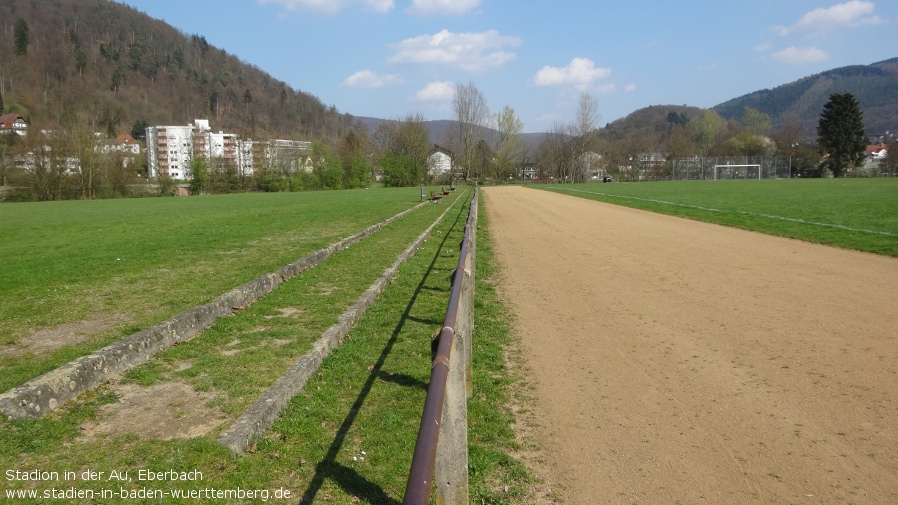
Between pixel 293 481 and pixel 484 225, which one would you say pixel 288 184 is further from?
pixel 293 481

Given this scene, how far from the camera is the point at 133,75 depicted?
14988 centimetres

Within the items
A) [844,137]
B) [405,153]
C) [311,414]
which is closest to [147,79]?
[405,153]

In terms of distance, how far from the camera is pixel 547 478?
349 cm

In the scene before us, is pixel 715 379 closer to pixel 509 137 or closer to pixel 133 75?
pixel 509 137

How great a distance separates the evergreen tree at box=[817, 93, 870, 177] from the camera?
79.8 meters

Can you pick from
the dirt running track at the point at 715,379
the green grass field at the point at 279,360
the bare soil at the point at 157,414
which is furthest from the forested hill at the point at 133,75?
the bare soil at the point at 157,414

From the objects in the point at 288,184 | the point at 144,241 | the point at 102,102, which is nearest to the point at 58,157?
the point at 288,184

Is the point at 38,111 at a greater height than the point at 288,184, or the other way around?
the point at 38,111

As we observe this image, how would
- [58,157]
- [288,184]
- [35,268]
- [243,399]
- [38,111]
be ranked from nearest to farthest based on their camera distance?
[243,399] → [35,268] → [58,157] → [288,184] → [38,111]

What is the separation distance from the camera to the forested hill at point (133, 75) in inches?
5182

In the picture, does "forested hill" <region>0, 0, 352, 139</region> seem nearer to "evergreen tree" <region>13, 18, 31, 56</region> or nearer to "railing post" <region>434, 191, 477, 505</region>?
"evergreen tree" <region>13, 18, 31, 56</region>

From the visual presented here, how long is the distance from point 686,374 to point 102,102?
144630mm

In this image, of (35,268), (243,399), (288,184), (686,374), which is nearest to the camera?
(243,399)

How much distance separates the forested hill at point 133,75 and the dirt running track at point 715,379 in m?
125
